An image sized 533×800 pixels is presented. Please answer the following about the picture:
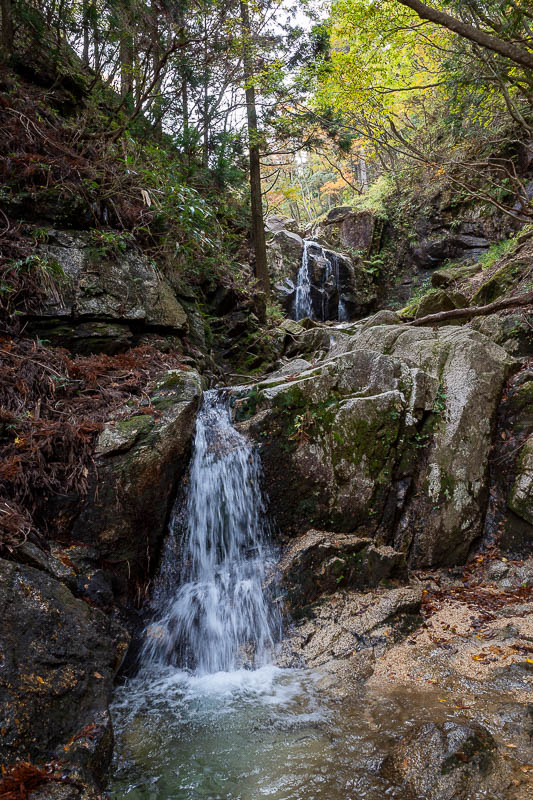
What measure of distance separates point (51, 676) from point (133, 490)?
1.78 meters

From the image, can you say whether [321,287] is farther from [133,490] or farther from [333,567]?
[133,490]

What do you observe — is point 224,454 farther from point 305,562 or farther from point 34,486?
point 34,486

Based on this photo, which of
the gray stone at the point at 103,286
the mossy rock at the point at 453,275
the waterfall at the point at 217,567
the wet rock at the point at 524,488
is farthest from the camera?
the mossy rock at the point at 453,275

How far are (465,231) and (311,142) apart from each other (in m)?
6.86

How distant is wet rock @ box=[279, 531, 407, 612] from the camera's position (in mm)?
4438

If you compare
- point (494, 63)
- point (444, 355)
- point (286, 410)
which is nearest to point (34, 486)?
point (286, 410)

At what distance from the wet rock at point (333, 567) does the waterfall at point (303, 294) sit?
1148 cm

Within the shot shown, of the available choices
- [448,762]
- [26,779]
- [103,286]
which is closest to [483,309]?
[103,286]

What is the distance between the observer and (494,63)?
5996mm

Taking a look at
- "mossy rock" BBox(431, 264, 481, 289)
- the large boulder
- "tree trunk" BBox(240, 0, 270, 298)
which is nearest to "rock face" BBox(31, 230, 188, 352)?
"tree trunk" BBox(240, 0, 270, 298)

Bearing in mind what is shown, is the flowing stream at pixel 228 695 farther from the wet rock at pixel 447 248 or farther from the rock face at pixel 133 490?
the wet rock at pixel 447 248

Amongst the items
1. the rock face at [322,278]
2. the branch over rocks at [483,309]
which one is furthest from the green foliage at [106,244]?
the rock face at [322,278]

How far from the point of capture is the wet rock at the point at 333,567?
4.44m

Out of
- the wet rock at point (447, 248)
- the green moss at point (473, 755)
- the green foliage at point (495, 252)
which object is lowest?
the green moss at point (473, 755)
